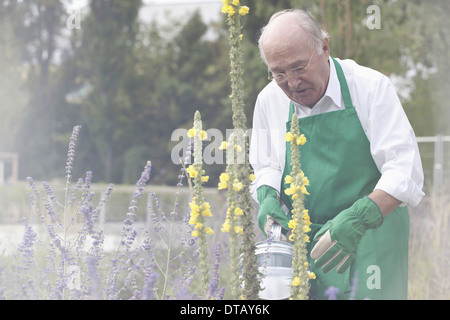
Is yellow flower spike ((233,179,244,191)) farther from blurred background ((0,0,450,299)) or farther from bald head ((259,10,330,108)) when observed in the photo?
blurred background ((0,0,450,299))

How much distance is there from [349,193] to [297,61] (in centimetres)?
56

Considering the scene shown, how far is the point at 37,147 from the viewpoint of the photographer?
6.91 meters

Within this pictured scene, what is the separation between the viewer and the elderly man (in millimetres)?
1688

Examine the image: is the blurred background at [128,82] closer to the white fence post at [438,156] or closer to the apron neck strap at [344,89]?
the white fence post at [438,156]

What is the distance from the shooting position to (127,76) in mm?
7570

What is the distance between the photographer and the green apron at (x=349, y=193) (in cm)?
196

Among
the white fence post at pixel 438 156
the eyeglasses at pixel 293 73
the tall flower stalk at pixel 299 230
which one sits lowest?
the tall flower stalk at pixel 299 230

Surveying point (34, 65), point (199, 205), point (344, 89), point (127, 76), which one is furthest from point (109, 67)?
point (199, 205)

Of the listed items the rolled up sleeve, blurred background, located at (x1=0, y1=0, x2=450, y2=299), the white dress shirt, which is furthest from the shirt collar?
blurred background, located at (x1=0, y1=0, x2=450, y2=299)

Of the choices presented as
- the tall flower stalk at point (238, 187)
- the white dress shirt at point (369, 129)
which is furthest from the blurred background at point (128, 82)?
the tall flower stalk at point (238, 187)

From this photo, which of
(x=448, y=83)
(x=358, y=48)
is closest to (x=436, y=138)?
(x=448, y=83)

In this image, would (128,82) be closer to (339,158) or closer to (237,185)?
A: (339,158)

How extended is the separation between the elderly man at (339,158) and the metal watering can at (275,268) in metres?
0.10
